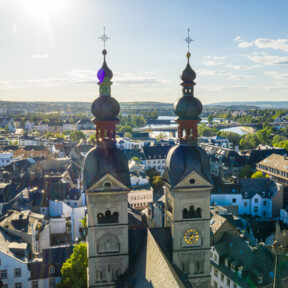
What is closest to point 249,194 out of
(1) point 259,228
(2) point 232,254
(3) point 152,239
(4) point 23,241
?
(1) point 259,228

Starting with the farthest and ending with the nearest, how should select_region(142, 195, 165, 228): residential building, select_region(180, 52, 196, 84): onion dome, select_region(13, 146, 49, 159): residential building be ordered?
select_region(13, 146, 49, 159): residential building, select_region(142, 195, 165, 228): residential building, select_region(180, 52, 196, 84): onion dome

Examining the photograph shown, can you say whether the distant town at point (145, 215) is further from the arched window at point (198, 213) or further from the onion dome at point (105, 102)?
the onion dome at point (105, 102)

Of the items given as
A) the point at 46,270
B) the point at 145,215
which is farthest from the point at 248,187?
the point at 46,270

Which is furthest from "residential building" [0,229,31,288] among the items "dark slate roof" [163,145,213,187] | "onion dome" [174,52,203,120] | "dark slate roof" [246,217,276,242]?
"dark slate roof" [246,217,276,242]

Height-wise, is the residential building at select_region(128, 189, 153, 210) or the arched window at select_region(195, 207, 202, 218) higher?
the arched window at select_region(195, 207, 202, 218)

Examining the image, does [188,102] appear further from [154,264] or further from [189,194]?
[154,264]

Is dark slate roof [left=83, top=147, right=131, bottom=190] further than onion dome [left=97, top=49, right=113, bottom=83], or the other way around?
onion dome [left=97, top=49, right=113, bottom=83]

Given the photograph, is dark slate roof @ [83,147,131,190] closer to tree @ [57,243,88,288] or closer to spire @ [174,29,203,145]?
spire @ [174,29,203,145]
